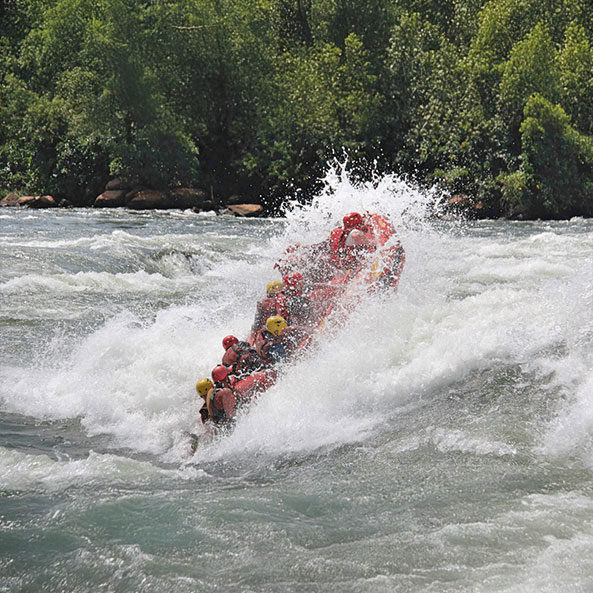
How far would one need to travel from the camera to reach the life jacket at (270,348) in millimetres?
5688

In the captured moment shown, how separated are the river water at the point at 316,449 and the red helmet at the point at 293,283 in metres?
0.60

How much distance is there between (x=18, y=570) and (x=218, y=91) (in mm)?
24967

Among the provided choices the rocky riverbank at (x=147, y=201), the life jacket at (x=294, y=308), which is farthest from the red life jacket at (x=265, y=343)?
the rocky riverbank at (x=147, y=201)

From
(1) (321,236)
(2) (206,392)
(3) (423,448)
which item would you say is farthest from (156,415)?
(1) (321,236)

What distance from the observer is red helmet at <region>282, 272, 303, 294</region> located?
6598 millimetres

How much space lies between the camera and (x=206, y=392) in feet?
17.5

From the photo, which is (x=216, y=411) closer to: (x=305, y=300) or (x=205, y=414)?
(x=205, y=414)

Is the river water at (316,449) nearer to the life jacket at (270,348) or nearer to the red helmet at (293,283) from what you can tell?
the life jacket at (270,348)

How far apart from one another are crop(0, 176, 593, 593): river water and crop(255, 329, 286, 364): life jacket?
0.17 m

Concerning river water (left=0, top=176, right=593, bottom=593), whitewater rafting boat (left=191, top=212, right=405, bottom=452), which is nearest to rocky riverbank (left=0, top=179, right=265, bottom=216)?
river water (left=0, top=176, right=593, bottom=593)

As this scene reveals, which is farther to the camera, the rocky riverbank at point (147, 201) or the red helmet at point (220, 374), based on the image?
the rocky riverbank at point (147, 201)

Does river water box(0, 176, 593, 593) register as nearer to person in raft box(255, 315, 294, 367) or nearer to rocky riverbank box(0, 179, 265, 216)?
person in raft box(255, 315, 294, 367)

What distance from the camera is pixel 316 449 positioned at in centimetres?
446

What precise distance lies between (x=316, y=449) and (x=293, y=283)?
2421 mm
